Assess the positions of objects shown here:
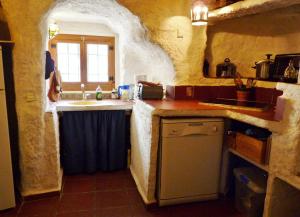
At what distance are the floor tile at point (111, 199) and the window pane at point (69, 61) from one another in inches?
76.5

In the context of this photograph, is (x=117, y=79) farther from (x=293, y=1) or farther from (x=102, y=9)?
(x=293, y=1)

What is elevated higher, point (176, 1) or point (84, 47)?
point (176, 1)

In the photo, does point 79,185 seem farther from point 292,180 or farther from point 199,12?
point 199,12

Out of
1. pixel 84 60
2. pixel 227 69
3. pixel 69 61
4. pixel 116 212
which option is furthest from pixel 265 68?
pixel 69 61

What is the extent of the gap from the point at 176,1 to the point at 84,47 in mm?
1761

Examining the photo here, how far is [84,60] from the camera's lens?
11.8 feet

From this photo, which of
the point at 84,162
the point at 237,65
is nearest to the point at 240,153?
the point at 237,65

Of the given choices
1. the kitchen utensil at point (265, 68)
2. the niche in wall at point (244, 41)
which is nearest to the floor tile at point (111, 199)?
the niche in wall at point (244, 41)

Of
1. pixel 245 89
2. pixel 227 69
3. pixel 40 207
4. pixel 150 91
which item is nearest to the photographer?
pixel 40 207

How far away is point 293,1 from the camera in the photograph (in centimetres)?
181

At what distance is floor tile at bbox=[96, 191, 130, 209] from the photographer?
216 centimetres

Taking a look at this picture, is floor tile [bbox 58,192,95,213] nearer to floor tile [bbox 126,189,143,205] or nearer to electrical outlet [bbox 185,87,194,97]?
floor tile [bbox 126,189,143,205]

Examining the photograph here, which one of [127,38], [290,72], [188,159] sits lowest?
[188,159]

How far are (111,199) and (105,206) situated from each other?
120mm
